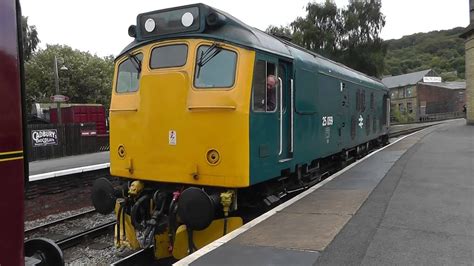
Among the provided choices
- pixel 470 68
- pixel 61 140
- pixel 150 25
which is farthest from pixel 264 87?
pixel 470 68

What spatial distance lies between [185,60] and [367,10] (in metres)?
37.1

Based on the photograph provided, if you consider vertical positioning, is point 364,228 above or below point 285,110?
below

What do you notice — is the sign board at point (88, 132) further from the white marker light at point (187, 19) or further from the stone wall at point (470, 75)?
the stone wall at point (470, 75)

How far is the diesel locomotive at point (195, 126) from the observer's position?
19.5 feet

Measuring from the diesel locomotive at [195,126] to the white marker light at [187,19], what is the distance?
0.05 ft

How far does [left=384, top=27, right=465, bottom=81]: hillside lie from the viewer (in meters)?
116

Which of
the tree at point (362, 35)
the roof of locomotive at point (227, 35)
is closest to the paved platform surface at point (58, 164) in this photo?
the roof of locomotive at point (227, 35)

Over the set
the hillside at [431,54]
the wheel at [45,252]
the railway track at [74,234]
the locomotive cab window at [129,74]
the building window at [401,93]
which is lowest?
the railway track at [74,234]

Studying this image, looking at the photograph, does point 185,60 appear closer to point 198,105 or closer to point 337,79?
point 198,105

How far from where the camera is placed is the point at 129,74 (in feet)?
A: 23.1

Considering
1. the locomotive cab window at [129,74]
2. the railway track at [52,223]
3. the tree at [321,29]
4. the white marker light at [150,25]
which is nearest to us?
the white marker light at [150,25]

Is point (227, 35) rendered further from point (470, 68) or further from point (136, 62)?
point (470, 68)

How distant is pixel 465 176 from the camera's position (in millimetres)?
9719

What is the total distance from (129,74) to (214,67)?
1613mm
